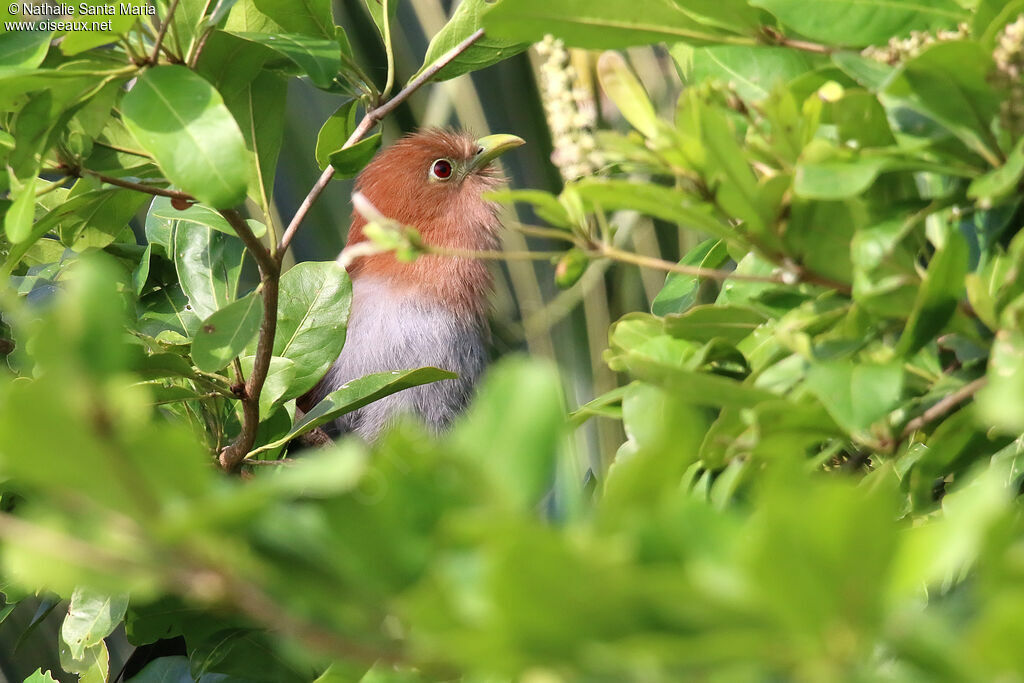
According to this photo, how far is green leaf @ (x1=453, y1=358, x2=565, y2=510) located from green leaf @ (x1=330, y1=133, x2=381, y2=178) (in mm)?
871

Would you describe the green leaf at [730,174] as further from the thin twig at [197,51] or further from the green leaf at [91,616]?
the green leaf at [91,616]

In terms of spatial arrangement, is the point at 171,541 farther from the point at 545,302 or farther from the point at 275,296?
the point at 545,302

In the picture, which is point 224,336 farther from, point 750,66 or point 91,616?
point 91,616

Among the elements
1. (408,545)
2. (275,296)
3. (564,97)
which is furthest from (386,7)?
(408,545)

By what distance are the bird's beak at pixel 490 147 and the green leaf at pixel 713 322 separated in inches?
76.3

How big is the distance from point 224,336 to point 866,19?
26.1 inches

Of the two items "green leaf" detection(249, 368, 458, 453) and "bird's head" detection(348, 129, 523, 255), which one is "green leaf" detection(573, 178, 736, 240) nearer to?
"green leaf" detection(249, 368, 458, 453)

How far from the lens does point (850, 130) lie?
794 millimetres

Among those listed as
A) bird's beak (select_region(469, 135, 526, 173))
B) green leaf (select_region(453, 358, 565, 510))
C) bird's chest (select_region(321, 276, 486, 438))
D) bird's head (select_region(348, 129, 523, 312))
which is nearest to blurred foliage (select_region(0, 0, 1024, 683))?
green leaf (select_region(453, 358, 565, 510))

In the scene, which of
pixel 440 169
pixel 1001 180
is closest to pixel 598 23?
pixel 1001 180

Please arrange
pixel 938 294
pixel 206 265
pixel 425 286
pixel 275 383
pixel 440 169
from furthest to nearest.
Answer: pixel 440 169
pixel 425 286
pixel 206 265
pixel 275 383
pixel 938 294

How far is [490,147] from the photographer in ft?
9.93

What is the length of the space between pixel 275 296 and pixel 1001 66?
82 centimetres

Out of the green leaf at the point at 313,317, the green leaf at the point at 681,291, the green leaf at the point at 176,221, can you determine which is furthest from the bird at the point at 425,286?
the green leaf at the point at 681,291
